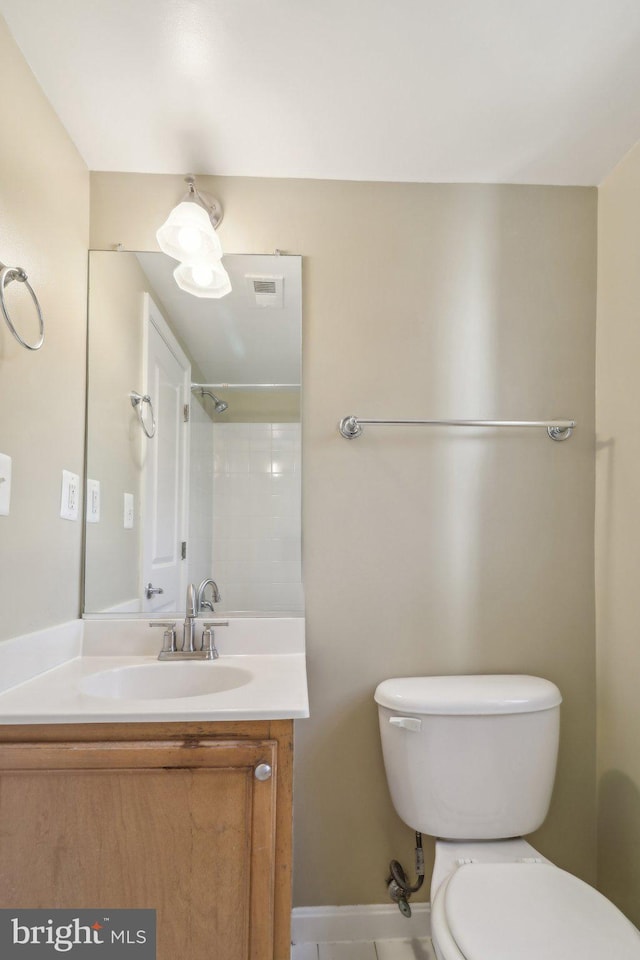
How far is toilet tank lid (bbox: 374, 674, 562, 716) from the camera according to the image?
145 cm

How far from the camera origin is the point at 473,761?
4.74ft

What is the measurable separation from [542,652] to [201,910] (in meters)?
1.08

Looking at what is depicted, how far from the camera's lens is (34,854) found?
42.3 inches

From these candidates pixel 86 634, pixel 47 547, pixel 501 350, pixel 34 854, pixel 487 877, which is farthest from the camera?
pixel 501 350

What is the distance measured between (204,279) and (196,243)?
0.38 ft

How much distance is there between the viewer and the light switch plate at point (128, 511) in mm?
1659

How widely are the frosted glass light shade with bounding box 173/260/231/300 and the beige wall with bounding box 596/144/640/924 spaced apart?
1088 millimetres

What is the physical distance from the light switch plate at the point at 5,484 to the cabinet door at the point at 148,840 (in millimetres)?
450

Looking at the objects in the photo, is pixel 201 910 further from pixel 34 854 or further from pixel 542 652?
pixel 542 652

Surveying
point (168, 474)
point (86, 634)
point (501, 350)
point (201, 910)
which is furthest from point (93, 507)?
point (501, 350)

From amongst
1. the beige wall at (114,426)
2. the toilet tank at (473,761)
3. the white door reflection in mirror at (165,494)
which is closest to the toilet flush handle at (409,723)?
the toilet tank at (473,761)

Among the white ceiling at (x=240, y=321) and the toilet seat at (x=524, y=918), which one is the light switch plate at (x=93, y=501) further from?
the toilet seat at (x=524, y=918)

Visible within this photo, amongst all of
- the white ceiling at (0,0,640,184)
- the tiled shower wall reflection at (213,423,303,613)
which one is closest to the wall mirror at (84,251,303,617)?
the tiled shower wall reflection at (213,423,303,613)

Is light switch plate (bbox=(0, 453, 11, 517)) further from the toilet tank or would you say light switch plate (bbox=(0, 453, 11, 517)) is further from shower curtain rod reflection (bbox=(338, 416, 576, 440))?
the toilet tank
